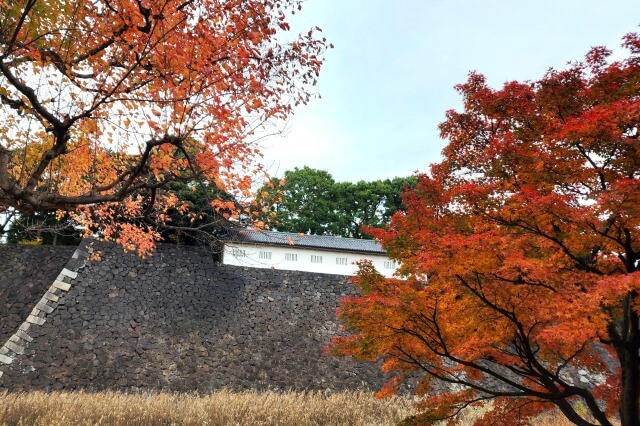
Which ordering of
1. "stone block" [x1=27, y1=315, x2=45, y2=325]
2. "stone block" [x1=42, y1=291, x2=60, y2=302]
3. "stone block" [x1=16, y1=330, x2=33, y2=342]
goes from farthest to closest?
1. "stone block" [x1=42, y1=291, x2=60, y2=302]
2. "stone block" [x1=27, y1=315, x2=45, y2=325]
3. "stone block" [x1=16, y1=330, x2=33, y2=342]

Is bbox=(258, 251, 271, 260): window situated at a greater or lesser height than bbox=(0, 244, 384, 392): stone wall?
greater

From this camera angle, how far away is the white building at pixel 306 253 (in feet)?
66.0

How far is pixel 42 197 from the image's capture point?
5.05 m

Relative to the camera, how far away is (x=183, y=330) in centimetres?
1447

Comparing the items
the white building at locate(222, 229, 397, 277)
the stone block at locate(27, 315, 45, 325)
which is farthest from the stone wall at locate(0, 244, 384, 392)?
the white building at locate(222, 229, 397, 277)

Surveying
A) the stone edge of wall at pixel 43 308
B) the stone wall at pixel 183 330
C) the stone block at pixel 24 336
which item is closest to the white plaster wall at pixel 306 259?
the stone wall at pixel 183 330

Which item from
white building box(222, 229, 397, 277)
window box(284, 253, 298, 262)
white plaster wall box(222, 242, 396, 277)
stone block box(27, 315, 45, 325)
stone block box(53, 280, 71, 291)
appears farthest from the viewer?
window box(284, 253, 298, 262)

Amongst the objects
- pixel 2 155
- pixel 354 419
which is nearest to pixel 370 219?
pixel 354 419

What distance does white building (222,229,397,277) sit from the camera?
2011cm

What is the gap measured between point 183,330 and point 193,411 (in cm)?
655

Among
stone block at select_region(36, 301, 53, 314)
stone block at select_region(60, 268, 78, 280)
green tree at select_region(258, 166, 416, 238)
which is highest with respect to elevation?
green tree at select_region(258, 166, 416, 238)

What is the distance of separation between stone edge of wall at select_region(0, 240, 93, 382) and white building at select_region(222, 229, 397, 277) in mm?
5889

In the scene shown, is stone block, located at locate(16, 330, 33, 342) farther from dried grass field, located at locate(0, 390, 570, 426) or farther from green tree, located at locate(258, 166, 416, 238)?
green tree, located at locate(258, 166, 416, 238)

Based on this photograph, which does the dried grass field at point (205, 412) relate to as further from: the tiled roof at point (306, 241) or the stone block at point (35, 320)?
the tiled roof at point (306, 241)
